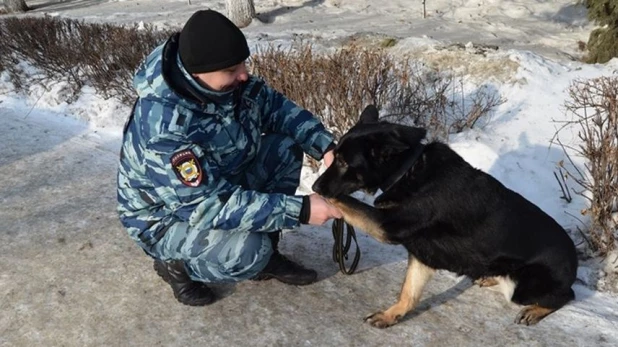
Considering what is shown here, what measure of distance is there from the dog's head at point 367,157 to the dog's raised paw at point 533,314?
113 centimetres

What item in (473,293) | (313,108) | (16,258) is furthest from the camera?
(313,108)

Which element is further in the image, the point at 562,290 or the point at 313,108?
the point at 313,108

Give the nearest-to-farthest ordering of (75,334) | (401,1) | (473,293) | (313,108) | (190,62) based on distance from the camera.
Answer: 1. (190,62)
2. (75,334)
3. (473,293)
4. (313,108)
5. (401,1)

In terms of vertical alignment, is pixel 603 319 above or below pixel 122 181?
below

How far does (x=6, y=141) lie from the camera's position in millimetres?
6160

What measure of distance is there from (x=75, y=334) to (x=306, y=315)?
4.23 feet

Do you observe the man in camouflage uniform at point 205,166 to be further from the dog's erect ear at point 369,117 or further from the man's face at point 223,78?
the dog's erect ear at point 369,117

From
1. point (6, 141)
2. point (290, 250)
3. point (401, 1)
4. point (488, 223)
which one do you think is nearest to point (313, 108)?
point (290, 250)

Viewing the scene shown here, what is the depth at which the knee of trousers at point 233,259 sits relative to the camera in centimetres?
306

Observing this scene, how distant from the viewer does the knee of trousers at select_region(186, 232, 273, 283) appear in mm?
3064

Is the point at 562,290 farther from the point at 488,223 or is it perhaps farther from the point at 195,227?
the point at 195,227

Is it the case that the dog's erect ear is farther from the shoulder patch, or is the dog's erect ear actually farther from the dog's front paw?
the dog's front paw

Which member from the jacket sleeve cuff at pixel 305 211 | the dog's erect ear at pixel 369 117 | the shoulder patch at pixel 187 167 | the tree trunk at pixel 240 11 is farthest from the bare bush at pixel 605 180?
the tree trunk at pixel 240 11

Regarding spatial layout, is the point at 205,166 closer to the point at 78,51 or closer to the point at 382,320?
the point at 382,320
